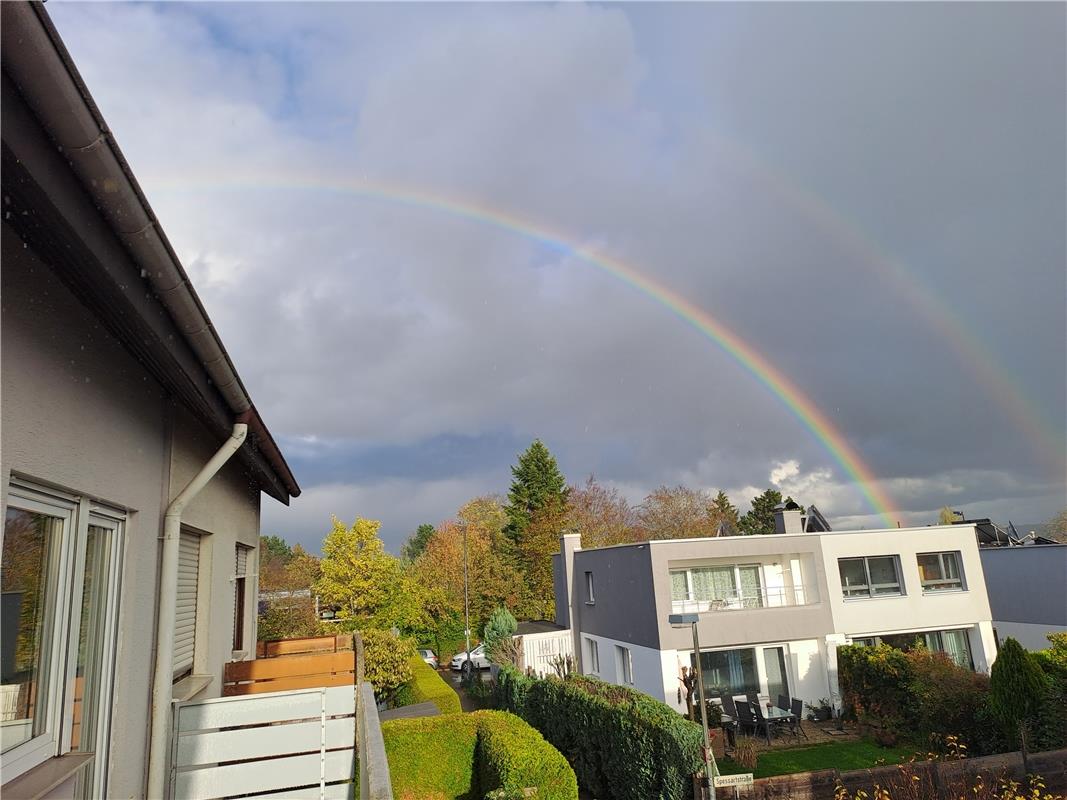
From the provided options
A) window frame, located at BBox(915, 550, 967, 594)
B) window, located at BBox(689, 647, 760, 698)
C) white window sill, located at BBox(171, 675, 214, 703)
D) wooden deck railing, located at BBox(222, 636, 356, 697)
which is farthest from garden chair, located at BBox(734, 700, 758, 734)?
white window sill, located at BBox(171, 675, 214, 703)

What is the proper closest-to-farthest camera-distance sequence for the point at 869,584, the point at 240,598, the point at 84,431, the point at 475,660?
the point at 84,431, the point at 240,598, the point at 869,584, the point at 475,660

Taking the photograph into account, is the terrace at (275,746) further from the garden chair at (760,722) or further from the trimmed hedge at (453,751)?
the garden chair at (760,722)

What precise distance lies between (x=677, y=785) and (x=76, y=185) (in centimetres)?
1075

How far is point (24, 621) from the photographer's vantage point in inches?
88.5

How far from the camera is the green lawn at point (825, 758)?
13.6m

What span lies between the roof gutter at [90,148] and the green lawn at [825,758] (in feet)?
46.9

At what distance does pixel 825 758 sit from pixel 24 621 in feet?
53.7

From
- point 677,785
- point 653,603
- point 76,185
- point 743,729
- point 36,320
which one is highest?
point 76,185

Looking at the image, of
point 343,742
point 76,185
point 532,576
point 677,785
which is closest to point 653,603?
point 677,785

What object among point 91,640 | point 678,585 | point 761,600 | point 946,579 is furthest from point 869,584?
point 91,640

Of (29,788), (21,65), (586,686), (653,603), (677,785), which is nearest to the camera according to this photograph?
(21,65)

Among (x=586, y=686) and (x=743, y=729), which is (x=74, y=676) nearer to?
(x=586, y=686)

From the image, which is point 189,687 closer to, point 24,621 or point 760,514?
point 24,621

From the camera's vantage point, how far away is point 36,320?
2160 millimetres
